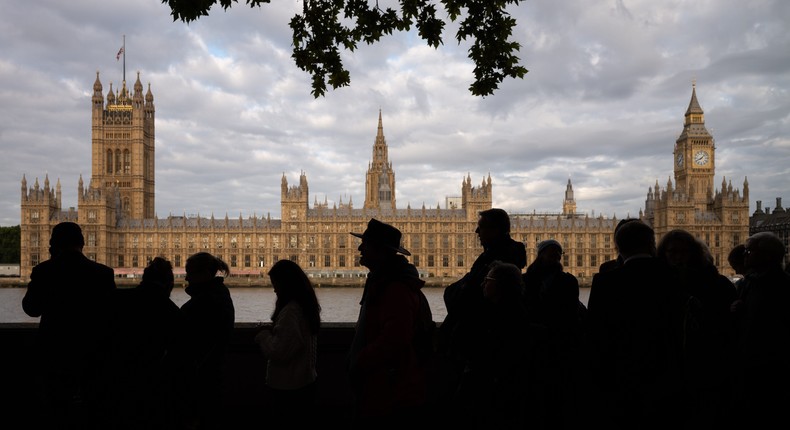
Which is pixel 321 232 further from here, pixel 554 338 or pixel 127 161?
pixel 554 338

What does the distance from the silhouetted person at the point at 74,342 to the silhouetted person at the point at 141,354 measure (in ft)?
0.30

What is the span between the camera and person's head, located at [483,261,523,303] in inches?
162

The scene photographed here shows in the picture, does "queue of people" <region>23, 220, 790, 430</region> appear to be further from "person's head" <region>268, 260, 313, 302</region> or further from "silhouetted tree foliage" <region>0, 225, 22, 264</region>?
"silhouetted tree foliage" <region>0, 225, 22, 264</region>

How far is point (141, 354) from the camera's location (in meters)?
4.54

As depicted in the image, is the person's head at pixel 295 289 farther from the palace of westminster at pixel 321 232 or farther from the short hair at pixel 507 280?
the palace of westminster at pixel 321 232

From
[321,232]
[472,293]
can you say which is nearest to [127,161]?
[321,232]

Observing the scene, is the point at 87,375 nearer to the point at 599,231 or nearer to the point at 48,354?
the point at 48,354

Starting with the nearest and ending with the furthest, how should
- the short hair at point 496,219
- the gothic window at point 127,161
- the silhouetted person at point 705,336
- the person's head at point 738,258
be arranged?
the silhouetted person at point 705,336, the short hair at point 496,219, the person's head at point 738,258, the gothic window at point 127,161

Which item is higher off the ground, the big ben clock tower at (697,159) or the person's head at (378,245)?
the big ben clock tower at (697,159)

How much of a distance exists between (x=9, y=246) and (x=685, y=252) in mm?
99686

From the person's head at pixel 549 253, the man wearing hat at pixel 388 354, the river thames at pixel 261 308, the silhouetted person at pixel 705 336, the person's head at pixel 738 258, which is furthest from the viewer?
the river thames at pixel 261 308

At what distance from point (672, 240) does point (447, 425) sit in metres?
2.20

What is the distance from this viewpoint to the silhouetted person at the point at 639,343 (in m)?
4.08

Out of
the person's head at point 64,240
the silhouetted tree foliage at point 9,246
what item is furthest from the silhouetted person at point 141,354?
the silhouetted tree foliage at point 9,246
